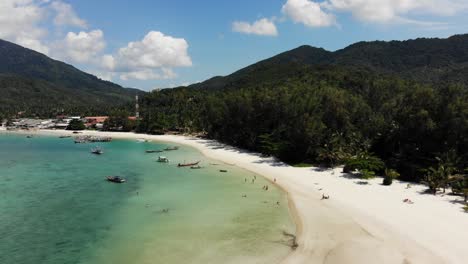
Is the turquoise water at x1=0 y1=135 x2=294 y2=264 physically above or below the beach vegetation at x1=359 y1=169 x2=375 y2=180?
below

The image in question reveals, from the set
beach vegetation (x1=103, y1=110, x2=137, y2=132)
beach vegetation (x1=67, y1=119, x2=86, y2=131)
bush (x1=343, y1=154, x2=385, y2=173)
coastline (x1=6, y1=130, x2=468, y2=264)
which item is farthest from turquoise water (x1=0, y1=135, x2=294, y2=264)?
beach vegetation (x1=67, y1=119, x2=86, y2=131)

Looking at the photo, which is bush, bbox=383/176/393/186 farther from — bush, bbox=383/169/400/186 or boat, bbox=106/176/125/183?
boat, bbox=106/176/125/183

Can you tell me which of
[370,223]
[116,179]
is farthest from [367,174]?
[116,179]

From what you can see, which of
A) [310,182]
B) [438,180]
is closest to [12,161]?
[310,182]

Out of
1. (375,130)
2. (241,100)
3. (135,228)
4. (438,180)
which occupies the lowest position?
(135,228)

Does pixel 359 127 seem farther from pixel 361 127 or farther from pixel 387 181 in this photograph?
pixel 387 181

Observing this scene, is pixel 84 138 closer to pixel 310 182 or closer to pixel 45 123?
pixel 45 123
